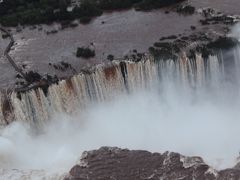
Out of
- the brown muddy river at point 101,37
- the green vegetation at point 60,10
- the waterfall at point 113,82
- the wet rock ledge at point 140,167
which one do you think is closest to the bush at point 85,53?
the brown muddy river at point 101,37

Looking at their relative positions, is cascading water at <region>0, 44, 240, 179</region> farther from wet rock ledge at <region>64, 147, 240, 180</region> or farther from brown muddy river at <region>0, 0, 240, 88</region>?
wet rock ledge at <region>64, 147, 240, 180</region>

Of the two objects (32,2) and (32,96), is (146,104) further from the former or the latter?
(32,2)

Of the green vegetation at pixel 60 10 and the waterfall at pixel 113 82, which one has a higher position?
the green vegetation at pixel 60 10

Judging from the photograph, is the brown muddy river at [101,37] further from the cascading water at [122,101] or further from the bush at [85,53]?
the cascading water at [122,101]

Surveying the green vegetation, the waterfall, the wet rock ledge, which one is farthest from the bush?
the wet rock ledge

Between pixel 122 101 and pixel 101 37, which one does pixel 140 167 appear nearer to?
pixel 122 101

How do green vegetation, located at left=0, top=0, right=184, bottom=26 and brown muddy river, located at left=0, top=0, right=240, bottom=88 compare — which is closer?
brown muddy river, located at left=0, top=0, right=240, bottom=88
